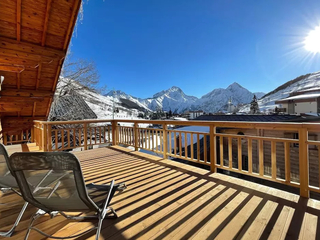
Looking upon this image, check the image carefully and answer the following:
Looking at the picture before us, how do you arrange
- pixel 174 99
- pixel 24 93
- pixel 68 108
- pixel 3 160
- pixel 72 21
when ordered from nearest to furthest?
pixel 3 160
pixel 72 21
pixel 24 93
pixel 68 108
pixel 174 99

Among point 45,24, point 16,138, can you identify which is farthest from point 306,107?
point 16,138

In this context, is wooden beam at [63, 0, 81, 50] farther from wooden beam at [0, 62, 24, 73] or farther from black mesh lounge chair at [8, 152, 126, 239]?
black mesh lounge chair at [8, 152, 126, 239]

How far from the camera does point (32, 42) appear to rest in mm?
3867

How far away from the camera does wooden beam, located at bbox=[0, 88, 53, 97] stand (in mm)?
4918

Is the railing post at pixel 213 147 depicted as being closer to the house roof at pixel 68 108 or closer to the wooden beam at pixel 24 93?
the wooden beam at pixel 24 93

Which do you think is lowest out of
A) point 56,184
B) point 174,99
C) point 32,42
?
point 56,184

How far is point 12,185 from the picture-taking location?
1.58 meters

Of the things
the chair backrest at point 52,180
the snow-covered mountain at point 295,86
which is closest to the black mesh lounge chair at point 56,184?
the chair backrest at point 52,180

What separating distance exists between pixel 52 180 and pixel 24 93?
568cm

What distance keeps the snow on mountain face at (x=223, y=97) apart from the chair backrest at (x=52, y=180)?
11219 cm

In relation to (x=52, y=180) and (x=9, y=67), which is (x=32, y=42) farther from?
(x=52, y=180)

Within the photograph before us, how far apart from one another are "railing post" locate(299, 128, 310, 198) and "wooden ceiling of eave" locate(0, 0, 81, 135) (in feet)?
15.9

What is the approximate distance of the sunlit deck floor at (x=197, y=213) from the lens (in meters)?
1.42

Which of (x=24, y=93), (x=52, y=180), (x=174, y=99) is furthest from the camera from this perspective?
(x=174, y=99)
